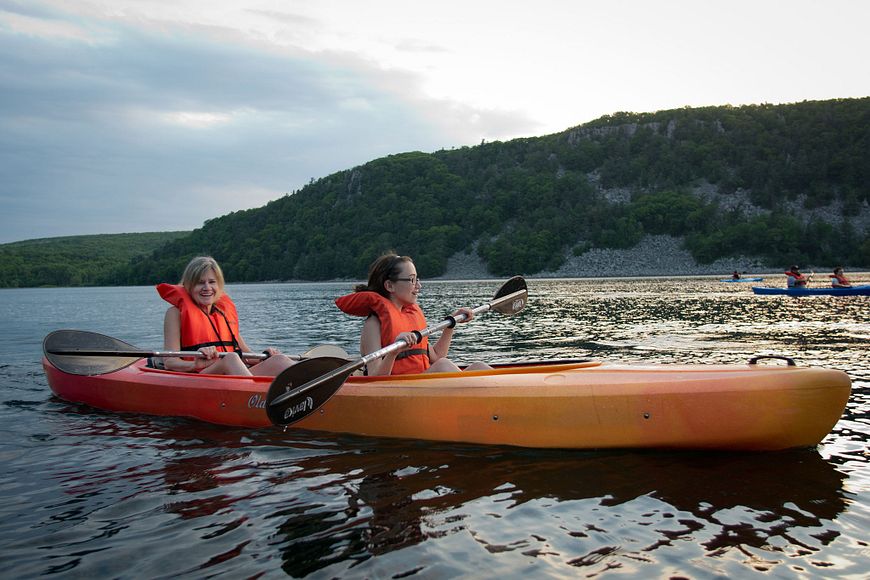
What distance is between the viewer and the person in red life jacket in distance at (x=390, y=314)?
5.79 meters

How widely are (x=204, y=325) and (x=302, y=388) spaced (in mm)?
2329

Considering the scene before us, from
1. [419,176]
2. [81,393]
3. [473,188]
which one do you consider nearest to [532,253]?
[473,188]

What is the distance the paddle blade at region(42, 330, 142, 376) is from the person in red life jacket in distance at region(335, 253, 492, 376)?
115 inches

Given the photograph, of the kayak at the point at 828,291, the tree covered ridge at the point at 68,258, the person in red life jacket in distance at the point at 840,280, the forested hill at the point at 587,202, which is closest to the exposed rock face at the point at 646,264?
the forested hill at the point at 587,202

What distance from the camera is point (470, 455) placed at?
512cm

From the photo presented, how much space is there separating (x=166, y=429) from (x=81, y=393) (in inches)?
81.8

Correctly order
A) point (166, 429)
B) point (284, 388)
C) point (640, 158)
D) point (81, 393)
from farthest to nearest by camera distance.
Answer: point (640, 158) → point (81, 393) → point (166, 429) → point (284, 388)

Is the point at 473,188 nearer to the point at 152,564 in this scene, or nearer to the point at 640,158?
the point at 640,158

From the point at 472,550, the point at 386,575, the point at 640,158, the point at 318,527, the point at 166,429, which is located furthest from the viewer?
Answer: the point at 640,158

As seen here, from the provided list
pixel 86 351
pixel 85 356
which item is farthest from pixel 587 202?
pixel 86 351

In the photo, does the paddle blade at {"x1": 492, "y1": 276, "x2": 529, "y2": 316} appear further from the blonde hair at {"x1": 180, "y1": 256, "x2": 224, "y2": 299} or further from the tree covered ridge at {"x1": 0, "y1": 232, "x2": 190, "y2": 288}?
the tree covered ridge at {"x1": 0, "y1": 232, "x2": 190, "y2": 288}

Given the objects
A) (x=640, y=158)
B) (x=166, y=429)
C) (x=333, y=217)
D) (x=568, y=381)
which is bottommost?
(x=166, y=429)

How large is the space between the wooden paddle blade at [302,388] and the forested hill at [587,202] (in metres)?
86.5

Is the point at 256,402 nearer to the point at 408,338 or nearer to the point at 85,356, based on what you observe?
the point at 408,338
